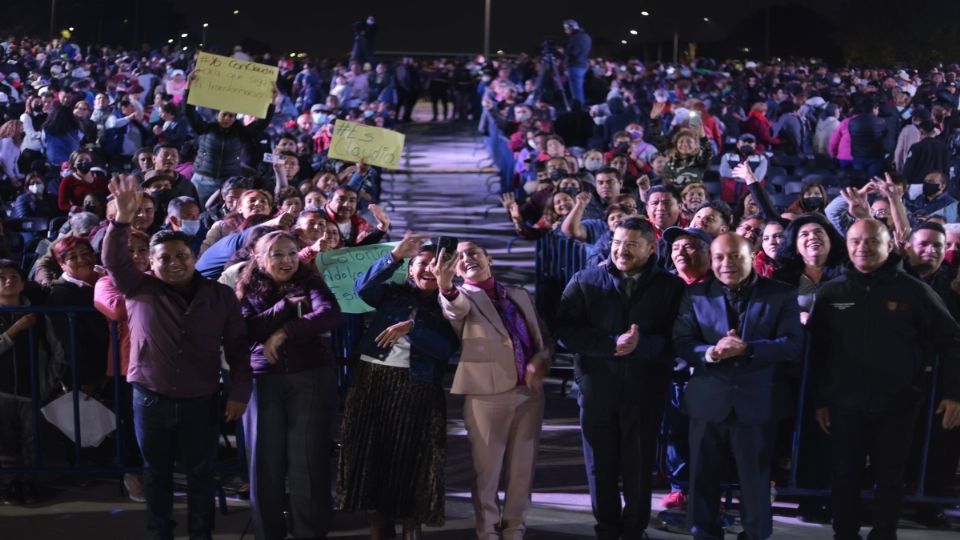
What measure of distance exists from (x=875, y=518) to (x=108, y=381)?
4621mm

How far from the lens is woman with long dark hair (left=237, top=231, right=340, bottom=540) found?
21.0ft

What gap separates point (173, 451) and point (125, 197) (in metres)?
1.37

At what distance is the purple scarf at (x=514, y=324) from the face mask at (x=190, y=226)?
13.1 feet

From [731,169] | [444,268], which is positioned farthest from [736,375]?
[731,169]

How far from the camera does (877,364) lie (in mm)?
6332

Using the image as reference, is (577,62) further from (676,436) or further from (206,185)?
(676,436)

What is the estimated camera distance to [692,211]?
1053 centimetres

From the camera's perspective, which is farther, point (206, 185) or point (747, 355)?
point (206, 185)

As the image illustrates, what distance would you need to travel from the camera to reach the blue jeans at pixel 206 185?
41.5ft

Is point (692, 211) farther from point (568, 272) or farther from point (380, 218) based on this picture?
point (380, 218)

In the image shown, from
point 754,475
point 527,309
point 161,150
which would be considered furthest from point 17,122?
point 754,475

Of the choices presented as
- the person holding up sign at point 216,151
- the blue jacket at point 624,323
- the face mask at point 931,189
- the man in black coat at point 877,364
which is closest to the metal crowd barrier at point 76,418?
the blue jacket at point 624,323

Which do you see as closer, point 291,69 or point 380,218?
point 380,218

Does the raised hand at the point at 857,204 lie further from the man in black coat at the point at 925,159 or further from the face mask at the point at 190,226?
the man in black coat at the point at 925,159
